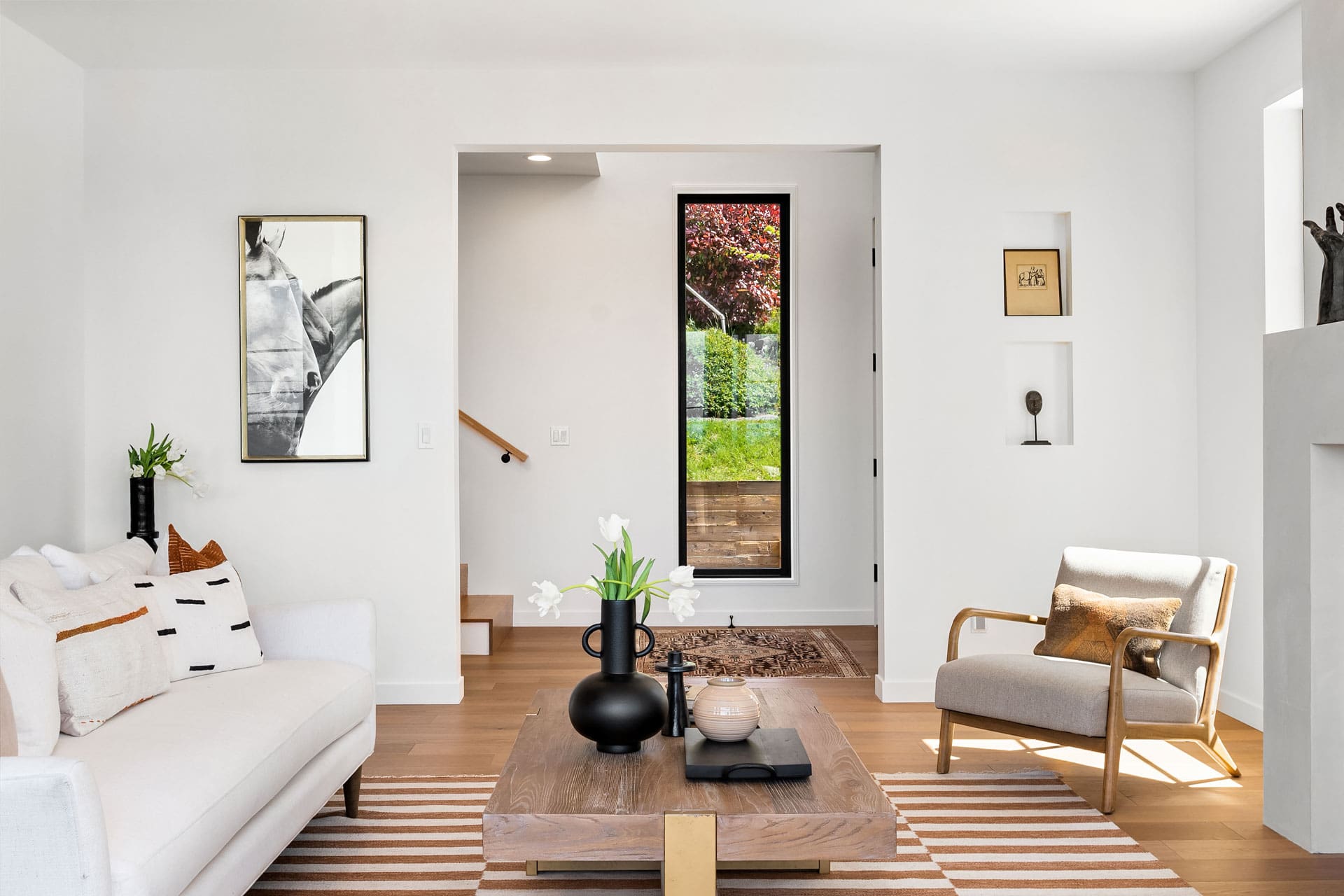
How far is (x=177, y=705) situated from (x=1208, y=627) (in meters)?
3.02

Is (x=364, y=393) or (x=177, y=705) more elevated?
(x=364, y=393)

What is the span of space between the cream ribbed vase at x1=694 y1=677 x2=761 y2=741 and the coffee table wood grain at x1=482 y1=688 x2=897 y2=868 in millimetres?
147

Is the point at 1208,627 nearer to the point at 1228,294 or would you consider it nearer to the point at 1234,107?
the point at 1228,294

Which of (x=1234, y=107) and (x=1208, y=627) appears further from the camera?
(x=1234, y=107)

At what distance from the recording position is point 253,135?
14.3ft

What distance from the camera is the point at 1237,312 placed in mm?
4145

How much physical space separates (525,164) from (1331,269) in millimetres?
4098

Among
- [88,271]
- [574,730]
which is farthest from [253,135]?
[574,730]

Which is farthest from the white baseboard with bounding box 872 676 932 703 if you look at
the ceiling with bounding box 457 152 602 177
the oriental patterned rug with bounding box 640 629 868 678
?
the ceiling with bounding box 457 152 602 177

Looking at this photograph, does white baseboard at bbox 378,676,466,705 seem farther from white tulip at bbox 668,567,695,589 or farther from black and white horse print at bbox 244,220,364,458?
white tulip at bbox 668,567,695,589

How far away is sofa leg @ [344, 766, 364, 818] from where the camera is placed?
2.95 m

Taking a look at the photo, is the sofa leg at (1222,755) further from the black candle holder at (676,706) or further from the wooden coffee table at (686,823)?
the black candle holder at (676,706)

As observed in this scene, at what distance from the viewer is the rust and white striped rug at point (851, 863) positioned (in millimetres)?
2506

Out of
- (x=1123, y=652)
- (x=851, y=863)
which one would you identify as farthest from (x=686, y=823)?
(x=1123, y=652)
